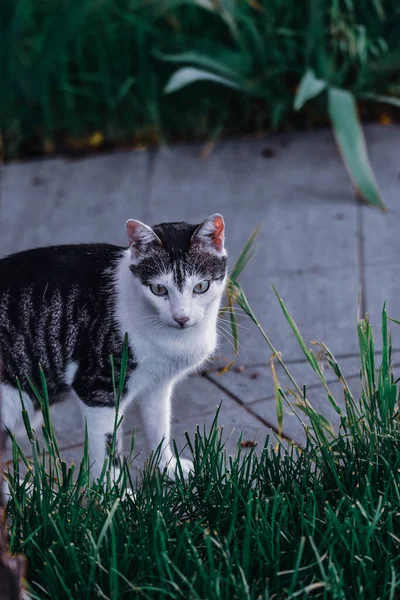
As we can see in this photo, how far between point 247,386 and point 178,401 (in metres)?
0.32

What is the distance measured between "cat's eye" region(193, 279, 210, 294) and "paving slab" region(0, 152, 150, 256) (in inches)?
89.1

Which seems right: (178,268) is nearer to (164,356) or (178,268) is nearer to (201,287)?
(201,287)

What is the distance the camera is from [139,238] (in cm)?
305

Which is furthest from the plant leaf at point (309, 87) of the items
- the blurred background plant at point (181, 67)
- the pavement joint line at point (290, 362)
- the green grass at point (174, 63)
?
the pavement joint line at point (290, 362)

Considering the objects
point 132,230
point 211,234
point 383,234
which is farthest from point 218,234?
point 383,234

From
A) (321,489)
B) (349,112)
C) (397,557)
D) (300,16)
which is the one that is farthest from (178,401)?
(300,16)

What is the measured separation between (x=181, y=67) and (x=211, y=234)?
354cm

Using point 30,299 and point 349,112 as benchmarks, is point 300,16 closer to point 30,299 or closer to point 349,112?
point 349,112

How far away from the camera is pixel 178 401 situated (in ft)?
12.9

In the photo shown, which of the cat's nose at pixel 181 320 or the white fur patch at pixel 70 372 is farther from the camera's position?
the white fur patch at pixel 70 372

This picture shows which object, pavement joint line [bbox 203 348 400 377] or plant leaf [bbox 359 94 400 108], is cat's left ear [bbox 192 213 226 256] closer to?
pavement joint line [bbox 203 348 400 377]

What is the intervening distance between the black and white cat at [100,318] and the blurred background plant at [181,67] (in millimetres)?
2911

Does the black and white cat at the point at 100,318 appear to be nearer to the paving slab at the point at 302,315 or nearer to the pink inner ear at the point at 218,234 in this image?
the pink inner ear at the point at 218,234

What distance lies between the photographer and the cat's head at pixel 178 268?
2990mm
